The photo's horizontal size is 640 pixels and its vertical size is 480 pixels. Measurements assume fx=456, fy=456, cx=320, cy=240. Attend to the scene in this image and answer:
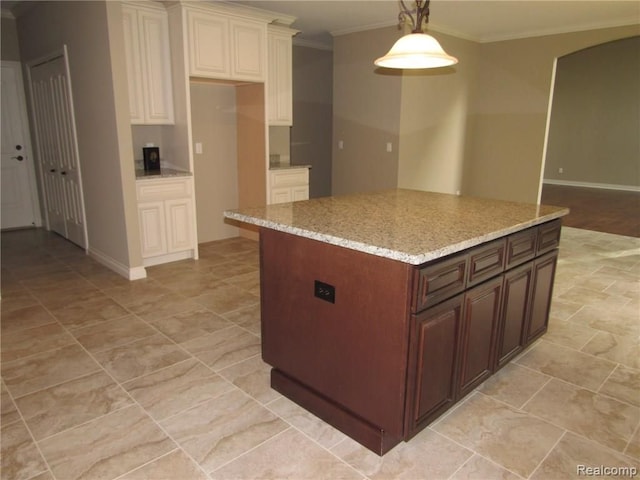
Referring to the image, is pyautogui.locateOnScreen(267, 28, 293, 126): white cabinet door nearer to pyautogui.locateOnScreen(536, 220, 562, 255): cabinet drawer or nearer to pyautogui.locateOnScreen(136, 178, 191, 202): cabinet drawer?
pyautogui.locateOnScreen(136, 178, 191, 202): cabinet drawer

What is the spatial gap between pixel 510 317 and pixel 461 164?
5.08 m

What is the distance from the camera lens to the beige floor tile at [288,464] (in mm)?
1937

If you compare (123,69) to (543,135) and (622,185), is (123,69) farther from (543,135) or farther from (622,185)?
(622,185)

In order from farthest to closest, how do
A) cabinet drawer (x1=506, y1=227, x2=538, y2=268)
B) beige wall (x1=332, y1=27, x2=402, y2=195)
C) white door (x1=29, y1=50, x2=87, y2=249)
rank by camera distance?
beige wall (x1=332, y1=27, x2=402, y2=195), white door (x1=29, y1=50, x2=87, y2=249), cabinet drawer (x1=506, y1=227, x2=538, y2=268)

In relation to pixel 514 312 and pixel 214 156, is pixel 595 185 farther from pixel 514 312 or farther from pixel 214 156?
pixel 514 312

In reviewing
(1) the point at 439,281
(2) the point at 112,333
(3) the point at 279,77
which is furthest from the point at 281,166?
(1) the point at 439,281

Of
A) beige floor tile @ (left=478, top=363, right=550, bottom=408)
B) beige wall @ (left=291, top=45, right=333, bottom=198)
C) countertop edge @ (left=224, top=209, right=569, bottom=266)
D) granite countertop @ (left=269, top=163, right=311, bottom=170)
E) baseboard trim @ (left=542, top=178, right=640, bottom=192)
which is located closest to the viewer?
countertop edge @ (left=224, top=209, right=569, bottom=266)

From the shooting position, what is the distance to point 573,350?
3.08 metres

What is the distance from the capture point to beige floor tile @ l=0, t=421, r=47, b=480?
194 centimetres

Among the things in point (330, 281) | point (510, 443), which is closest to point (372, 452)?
point (510, 443)

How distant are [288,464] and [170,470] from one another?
51cm

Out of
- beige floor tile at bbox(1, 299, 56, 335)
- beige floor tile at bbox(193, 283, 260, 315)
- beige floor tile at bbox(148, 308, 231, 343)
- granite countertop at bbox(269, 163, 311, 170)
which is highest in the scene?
granite countertop at bbox(269, 163, 311, 170)

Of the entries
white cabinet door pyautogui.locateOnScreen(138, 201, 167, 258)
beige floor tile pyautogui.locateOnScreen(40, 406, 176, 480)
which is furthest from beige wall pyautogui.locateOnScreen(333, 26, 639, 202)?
beige floor tile pyautogui.locateOnScreen(40, 406, 176, 480)

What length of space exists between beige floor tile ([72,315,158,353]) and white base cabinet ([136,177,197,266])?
1294 millimetres
